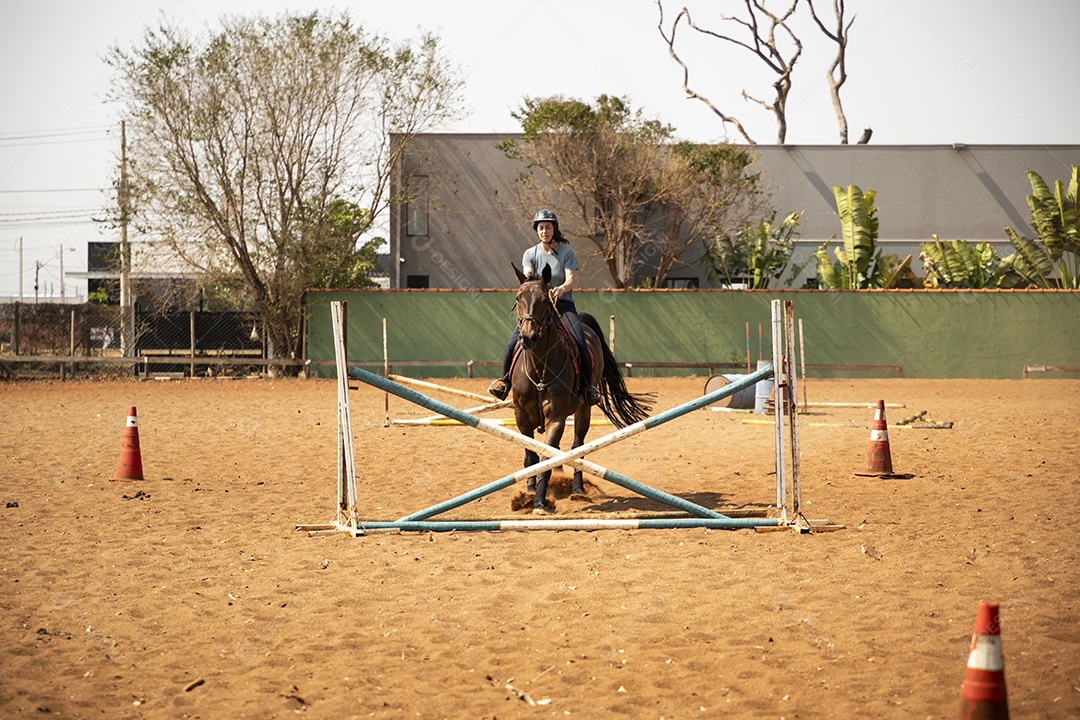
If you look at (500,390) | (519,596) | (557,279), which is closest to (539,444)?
(519,596)

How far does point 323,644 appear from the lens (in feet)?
17.8

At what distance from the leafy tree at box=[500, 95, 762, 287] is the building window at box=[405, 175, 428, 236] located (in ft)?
10.5

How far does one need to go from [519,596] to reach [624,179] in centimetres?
3188

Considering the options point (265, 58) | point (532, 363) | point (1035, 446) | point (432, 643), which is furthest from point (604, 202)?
point (432, 643)

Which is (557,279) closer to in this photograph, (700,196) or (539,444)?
(539,444)

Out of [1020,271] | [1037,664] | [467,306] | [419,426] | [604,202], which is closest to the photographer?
[1037,664]

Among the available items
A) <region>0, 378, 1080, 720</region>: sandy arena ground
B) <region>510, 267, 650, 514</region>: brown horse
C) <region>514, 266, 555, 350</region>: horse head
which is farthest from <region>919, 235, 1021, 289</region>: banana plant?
<region>514, 266, 555, 350</region>: horse head

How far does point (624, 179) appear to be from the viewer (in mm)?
37062

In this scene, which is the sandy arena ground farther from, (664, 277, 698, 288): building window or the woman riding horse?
(664, 277, 698, 288): building window

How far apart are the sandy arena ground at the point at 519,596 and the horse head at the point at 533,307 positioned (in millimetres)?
1615

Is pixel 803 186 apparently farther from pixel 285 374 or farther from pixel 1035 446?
pixel 1035 446

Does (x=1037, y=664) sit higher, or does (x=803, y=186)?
(x=803, y=186)

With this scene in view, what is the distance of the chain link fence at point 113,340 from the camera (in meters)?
27.7

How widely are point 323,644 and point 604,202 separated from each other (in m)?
33.1
